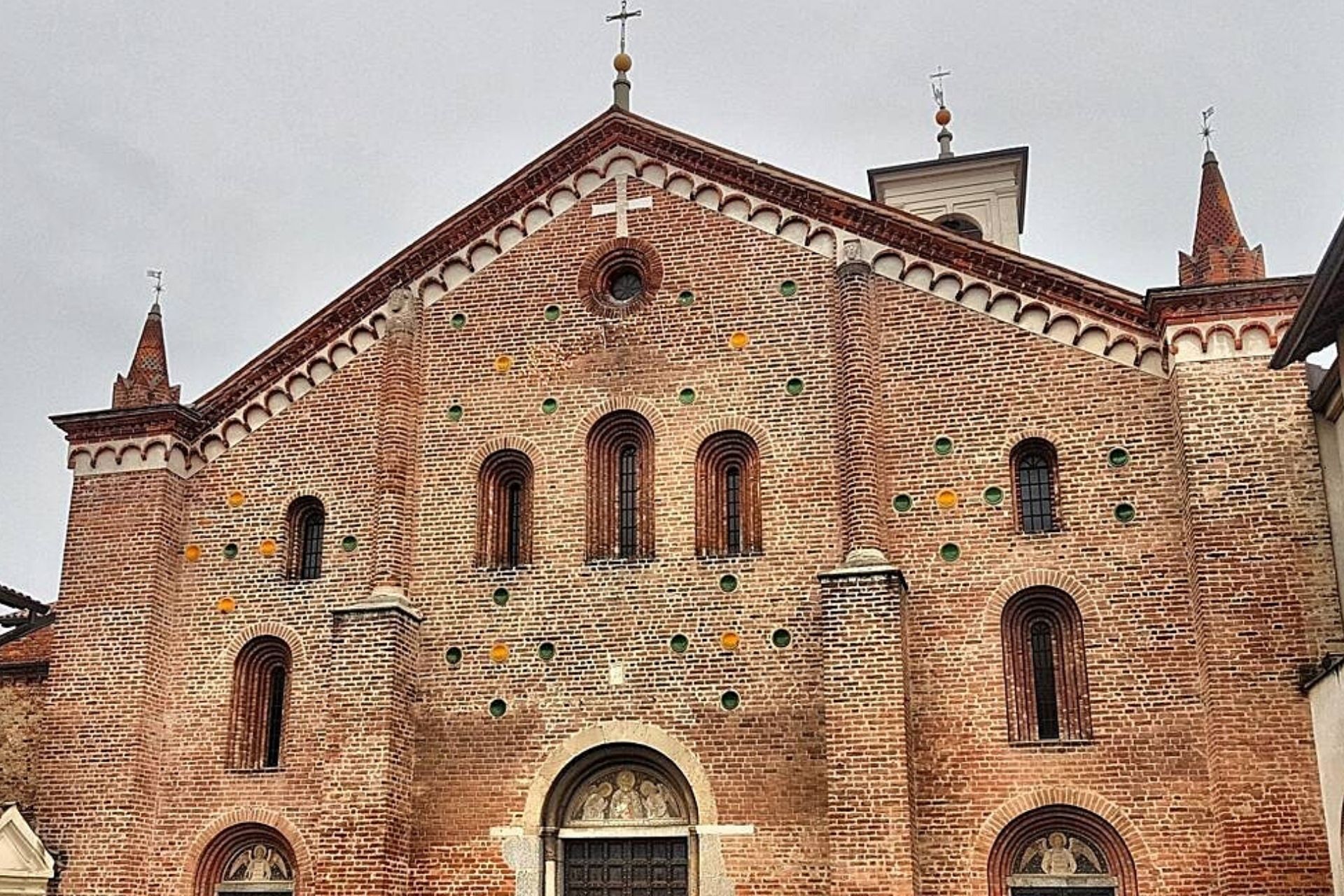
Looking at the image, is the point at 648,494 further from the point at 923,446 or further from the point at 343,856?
the point at 343,856

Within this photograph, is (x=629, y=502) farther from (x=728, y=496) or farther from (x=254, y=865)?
(x=254, y=865)

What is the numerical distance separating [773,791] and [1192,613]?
15.2 ft

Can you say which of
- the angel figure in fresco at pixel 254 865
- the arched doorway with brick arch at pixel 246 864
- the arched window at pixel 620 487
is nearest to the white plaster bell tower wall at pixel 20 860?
the arched doorway with brick arch at pixel 246 864

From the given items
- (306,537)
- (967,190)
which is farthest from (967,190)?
(306,537)

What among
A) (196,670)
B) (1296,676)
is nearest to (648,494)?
(196,670)

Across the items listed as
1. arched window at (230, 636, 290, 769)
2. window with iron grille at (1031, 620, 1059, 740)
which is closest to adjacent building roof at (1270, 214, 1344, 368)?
window with iron grille at (1031, 620, 1059, 740)

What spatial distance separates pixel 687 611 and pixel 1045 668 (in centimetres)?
387

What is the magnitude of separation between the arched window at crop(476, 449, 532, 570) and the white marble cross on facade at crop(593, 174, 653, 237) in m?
3.13

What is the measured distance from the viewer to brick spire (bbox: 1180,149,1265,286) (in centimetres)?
1548

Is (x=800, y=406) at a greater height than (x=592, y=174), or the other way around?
(x=592, y=174)

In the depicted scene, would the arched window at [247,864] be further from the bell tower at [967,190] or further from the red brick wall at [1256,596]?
the bell tower at [967,190]

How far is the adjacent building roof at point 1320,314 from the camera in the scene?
36.4 feet

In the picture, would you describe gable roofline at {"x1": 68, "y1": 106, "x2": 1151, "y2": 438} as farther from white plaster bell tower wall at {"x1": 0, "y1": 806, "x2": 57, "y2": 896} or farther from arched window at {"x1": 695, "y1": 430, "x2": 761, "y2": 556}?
white plaster bell tower wall at {"x1": 0, "y1": 806, "x2": 57, "y2": 896}

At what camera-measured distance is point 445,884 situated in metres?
16.0
